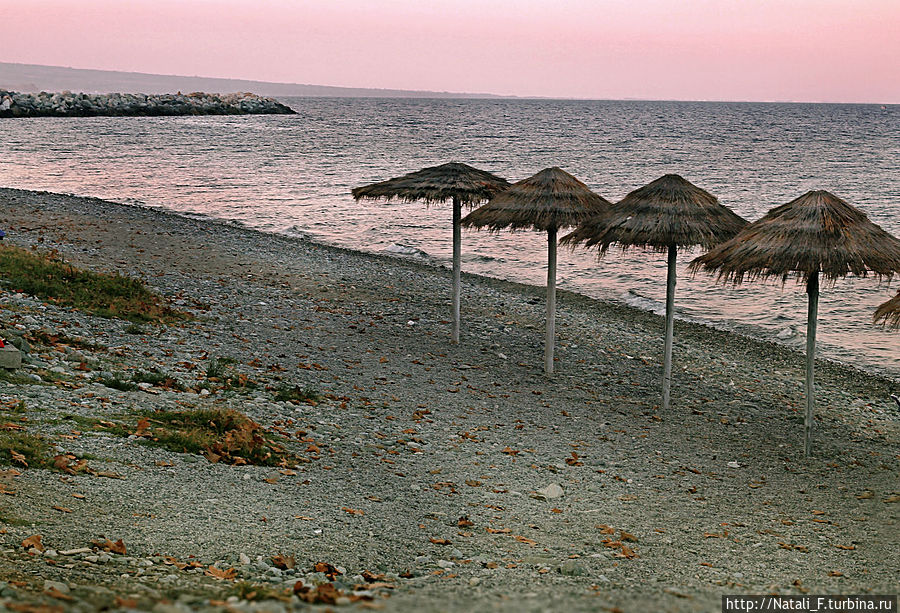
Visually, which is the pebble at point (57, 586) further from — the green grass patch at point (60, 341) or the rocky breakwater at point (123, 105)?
the rocky breakwater at point (123, 105)

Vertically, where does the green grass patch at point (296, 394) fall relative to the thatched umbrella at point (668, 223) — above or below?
below

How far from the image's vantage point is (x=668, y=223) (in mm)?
10430

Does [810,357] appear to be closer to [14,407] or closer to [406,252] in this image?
[14,407]

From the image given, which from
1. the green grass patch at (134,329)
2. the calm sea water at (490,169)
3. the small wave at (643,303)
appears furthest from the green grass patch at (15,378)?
the calm sea water at (490,169)

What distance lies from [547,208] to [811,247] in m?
4.12

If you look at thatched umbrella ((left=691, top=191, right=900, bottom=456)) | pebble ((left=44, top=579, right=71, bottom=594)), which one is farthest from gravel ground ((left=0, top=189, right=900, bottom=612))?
thatched umbrella ((left=691, top=191, right=900, bottom=456))

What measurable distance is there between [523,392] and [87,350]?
6.39 meters

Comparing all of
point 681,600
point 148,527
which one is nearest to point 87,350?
point 148,527

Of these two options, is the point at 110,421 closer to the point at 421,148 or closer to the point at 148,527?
the point at 148,527

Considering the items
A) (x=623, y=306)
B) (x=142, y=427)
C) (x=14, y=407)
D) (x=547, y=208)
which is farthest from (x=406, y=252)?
(x=14, y=407)

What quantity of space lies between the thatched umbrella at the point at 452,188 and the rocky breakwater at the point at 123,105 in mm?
85249

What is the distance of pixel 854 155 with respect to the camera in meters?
75.2

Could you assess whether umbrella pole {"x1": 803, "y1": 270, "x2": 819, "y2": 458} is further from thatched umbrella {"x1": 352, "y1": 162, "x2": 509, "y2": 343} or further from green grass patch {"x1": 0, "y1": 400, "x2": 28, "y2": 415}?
green grass patch {"x1": 0, "y1": 400, "x2": 28, "y2": 415}

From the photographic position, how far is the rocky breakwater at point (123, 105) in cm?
8450
